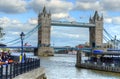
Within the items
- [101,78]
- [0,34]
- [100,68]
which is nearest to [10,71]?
Result: [0,34]

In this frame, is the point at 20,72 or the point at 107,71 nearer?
the point at 20,72

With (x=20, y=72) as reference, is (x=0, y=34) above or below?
above

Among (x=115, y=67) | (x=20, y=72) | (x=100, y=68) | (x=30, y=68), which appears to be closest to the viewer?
(x=20, y=72)

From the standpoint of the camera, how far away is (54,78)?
51844 mm

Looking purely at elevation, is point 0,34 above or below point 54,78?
above

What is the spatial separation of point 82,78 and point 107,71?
55.8 ft

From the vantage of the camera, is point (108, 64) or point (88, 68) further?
point (88, 68)

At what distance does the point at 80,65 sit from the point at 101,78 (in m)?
31.2

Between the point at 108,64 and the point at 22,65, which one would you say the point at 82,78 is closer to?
the point at 108,64

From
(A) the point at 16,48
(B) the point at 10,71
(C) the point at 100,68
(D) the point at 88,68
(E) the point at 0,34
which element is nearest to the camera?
(B) the point at 10,71

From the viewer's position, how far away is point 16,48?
194875mm

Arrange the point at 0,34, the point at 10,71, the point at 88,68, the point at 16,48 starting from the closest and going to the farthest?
1. the point at 10,71
2. the point at 0,34
3. the point at 88,68
4. the point at 16,48

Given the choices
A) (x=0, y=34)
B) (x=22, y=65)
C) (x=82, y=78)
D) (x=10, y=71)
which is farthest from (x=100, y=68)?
(x=10, y=71)

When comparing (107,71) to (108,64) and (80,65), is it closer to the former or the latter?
(108,64)
